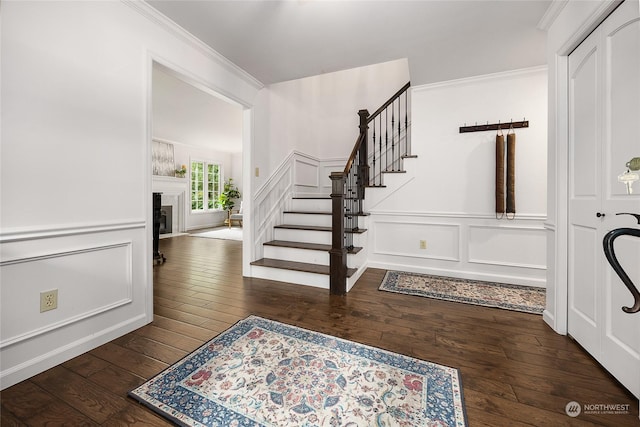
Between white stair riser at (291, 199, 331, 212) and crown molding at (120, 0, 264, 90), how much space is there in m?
1.71

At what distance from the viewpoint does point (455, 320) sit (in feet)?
6.63

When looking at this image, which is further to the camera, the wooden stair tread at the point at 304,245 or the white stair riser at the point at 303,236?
the white stair riser at the point at 303,236

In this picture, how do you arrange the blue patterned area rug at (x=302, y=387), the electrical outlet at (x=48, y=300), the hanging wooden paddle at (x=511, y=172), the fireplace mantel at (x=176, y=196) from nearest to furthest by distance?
1. the blue patterned area rug at (x=302, y=387)
2. the electrical outlet at (x=48, y=300)
3. the hanging wooden paddle at (x=511, y=172)
4. the fireplace mantel at (x=176, y=196)

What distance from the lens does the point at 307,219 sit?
3.60m

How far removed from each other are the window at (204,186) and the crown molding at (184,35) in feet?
18.4

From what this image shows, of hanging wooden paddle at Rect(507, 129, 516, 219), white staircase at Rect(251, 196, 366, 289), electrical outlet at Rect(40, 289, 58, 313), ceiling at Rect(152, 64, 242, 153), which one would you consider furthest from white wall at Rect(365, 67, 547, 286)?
electrical outlet at Rect(40, 289, 58, 313)

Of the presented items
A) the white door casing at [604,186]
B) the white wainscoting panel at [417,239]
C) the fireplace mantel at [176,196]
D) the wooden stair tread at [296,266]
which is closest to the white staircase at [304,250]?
the wooden stair tread at [296,266]

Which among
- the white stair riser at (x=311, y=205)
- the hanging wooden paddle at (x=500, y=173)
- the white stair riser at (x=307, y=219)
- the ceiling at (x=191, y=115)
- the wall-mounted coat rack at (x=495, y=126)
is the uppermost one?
the ceiling at (x=191, y=115)

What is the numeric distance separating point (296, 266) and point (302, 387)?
5.37ft

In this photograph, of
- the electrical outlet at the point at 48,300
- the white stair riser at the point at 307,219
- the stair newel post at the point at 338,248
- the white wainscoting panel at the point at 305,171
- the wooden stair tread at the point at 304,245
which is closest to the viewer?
the electrical outlet at the point at 48,300

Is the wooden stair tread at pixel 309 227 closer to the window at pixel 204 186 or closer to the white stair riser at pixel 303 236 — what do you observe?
the white stair riser at pixel 303 236

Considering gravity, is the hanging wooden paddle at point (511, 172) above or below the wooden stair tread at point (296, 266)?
above

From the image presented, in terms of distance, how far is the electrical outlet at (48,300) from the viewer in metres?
1.42

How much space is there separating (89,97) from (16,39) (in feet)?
1.14
